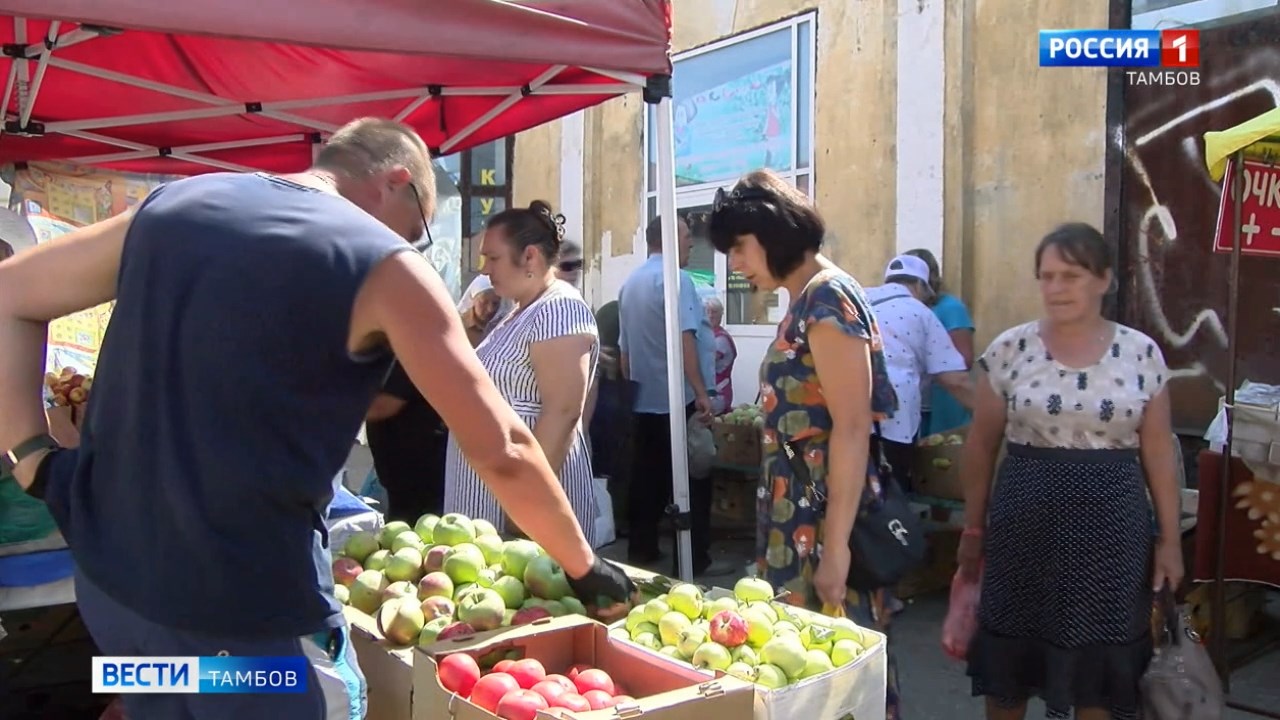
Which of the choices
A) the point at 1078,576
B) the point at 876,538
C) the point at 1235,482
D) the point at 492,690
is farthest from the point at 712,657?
the point at 1235,482

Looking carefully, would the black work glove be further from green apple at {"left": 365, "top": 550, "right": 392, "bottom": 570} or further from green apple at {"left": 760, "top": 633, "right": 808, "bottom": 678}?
green apple at {"left": 365, "top": 550, "right": 392, "bottom": 570}

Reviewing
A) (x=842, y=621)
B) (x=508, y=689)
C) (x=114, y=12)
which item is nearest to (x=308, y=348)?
(x=508, y=689)

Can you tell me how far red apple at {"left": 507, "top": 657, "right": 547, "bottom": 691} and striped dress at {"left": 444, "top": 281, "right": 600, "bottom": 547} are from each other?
4.50 feet

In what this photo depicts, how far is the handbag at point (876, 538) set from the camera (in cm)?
274

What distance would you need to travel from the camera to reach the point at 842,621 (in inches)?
90.4

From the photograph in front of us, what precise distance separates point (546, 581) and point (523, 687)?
1.60ft

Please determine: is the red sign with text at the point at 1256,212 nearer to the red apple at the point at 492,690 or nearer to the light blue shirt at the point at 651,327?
the light blue shirt at the point at 651,327

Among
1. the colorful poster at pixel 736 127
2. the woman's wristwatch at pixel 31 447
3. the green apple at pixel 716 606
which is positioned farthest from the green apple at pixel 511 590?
the colorful poster at pixel 736 127

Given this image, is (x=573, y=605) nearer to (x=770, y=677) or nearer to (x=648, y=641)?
(x=648, y=641)

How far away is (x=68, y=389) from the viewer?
3.65m

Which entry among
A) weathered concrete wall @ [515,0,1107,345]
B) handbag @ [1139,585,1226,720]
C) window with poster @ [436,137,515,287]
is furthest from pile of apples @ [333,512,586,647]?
window with poster @ [436,137,515,287]

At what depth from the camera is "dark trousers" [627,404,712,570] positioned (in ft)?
19.8

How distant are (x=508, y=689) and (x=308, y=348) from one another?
2.54 ft

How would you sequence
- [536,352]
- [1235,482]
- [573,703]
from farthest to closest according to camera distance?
[1235,482] → [536,352] → [573,703]
